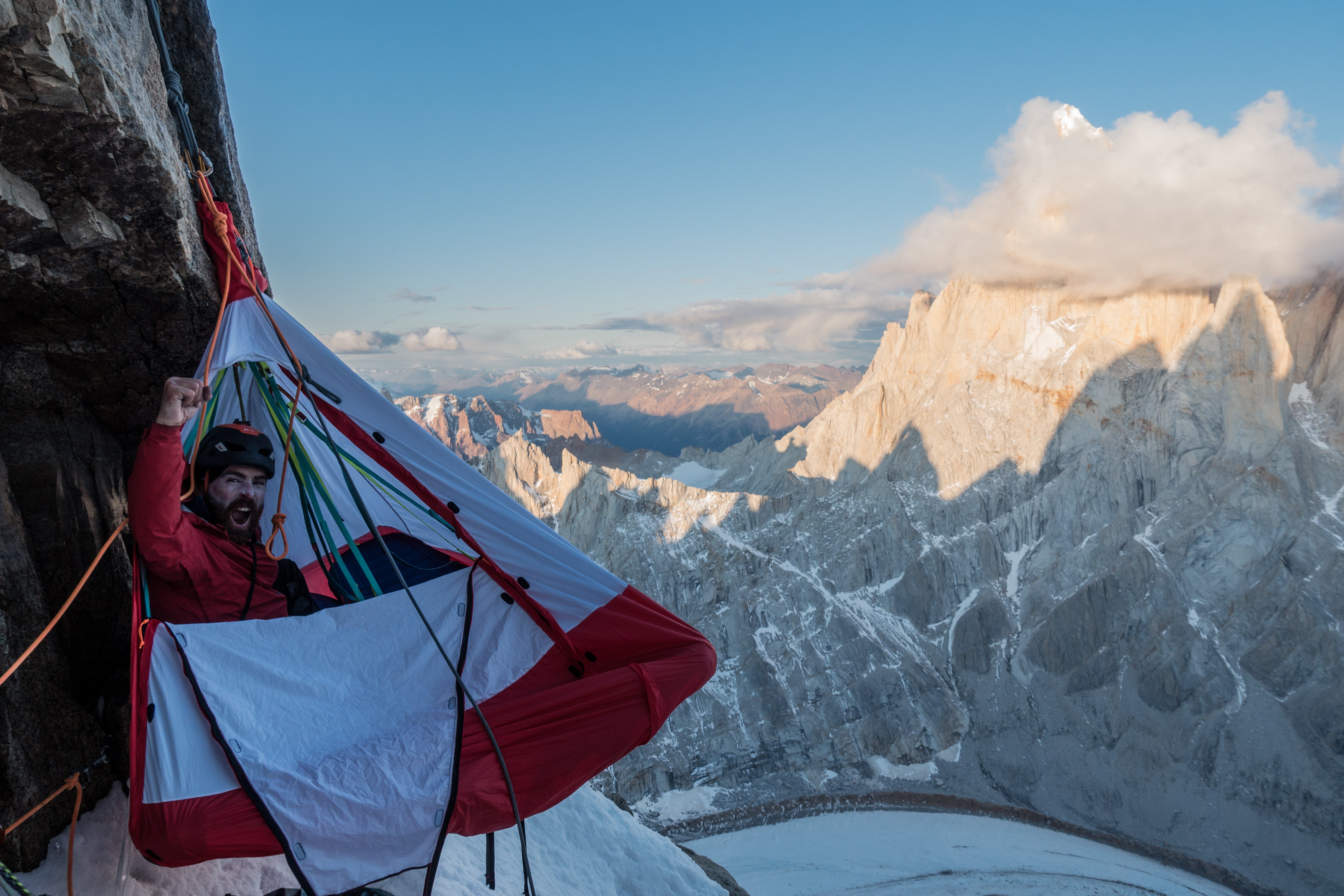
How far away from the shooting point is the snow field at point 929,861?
31516 millimetres

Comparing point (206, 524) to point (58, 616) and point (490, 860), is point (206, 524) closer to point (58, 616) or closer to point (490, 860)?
point (58, 616)

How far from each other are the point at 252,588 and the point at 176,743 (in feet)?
4.25

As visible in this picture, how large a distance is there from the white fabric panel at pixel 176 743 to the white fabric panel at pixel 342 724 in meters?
0.09

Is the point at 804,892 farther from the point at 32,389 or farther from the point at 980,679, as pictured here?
the point at 32,389

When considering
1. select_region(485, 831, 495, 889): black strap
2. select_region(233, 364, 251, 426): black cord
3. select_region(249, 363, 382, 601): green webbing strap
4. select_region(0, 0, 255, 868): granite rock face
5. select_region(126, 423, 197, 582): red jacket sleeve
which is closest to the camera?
select_region(0, 0, 255, 868): granite rock face

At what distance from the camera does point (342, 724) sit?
4414 millimetres

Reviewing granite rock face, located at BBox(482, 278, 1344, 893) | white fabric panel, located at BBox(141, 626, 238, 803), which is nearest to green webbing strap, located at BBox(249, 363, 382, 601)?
white fabric panel, located at BBox(141, 626, 238, 803)

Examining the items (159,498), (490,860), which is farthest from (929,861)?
(159,498)

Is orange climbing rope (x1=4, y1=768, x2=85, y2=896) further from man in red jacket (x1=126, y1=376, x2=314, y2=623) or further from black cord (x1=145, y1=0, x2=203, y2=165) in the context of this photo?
black cord (x1=145, y1=0, x2=203, y2=165)

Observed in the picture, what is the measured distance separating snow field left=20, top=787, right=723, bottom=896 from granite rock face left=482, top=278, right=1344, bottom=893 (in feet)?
115

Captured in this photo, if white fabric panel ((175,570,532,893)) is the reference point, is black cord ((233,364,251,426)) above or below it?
above

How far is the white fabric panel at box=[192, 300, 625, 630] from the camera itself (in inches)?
216

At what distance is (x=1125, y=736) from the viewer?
45.4 m

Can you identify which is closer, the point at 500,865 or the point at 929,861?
the point at 500,865
